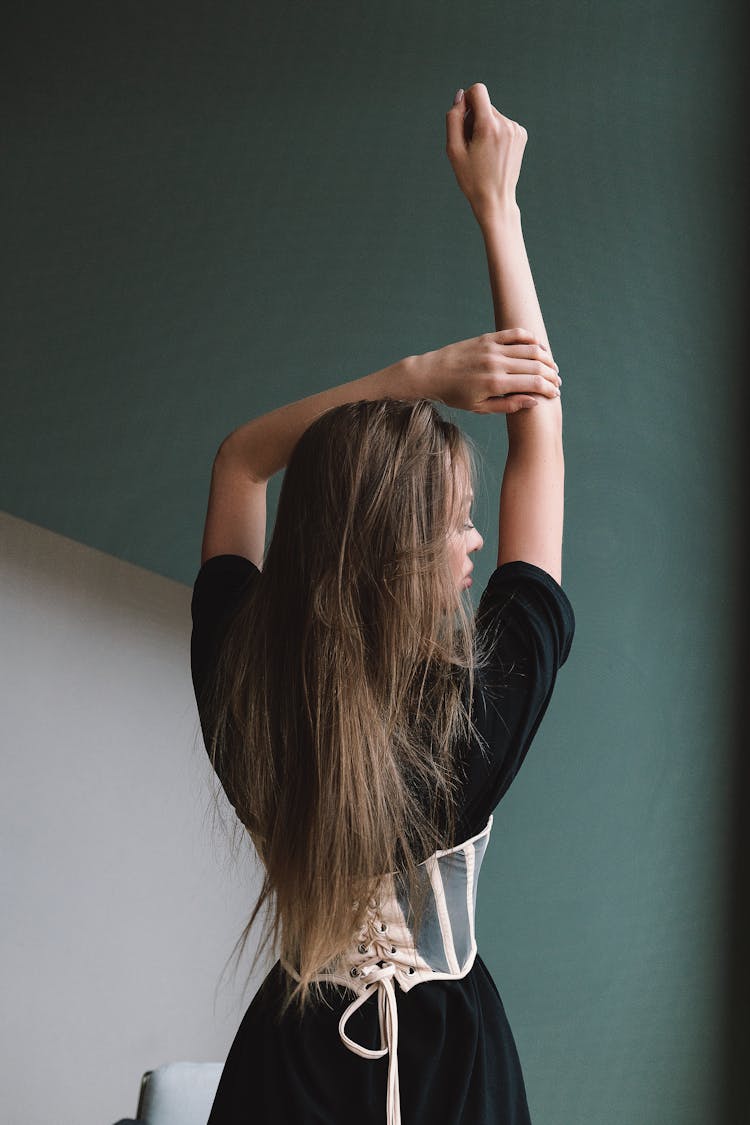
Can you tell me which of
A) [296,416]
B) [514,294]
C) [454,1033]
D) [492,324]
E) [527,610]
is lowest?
[454,1033]

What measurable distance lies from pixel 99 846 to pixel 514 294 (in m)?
1.62

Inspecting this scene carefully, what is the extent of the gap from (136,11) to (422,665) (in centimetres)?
192

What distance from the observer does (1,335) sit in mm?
2164

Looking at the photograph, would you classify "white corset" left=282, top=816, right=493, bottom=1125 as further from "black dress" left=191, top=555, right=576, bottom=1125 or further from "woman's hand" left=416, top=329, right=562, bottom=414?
"woman's hand" left=416, top=329, right=562, bottom=414

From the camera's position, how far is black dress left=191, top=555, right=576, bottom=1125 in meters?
0.96

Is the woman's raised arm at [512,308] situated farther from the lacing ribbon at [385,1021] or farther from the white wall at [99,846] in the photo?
the white wall at [99,846]

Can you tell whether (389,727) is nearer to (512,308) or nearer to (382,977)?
(382,977)

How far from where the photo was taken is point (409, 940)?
100cm

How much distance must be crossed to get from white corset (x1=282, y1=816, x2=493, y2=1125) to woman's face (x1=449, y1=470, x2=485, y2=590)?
0.77 ft

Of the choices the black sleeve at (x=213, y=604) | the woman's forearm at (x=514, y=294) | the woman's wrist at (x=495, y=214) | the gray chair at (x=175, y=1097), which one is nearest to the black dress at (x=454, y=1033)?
the woman's forearm at (x=514, y=294)

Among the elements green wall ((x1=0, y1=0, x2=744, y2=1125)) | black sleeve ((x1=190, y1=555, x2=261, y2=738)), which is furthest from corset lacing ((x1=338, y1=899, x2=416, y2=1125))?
green wall ((x1=0, y1=0, x2=744, y2=1125))

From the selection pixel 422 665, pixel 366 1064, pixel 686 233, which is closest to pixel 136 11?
pixel 686 233

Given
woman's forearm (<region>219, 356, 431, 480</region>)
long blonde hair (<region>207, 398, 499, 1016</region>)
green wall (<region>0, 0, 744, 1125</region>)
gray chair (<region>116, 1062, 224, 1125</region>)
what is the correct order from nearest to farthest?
long blonde hair (<region>207, 398, 499, 1016</region>) → woman's forearm (<region>219, 356, 431, 480</region>) → gray chair (<region>116, 1062, 224, 1125</region>) → green wall (<region>0, 0, 744, 1125</region>)

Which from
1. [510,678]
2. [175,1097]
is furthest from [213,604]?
[175,1097]
